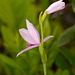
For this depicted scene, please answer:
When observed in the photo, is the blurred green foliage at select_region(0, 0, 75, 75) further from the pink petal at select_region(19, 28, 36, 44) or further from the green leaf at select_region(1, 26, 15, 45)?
the pink petal at select_region(19, 28, 36, 44)

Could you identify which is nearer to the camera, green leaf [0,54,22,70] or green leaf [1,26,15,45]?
green leaf [0,54,22,70]

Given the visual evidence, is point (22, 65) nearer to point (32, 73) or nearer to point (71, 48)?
point (32, 73)

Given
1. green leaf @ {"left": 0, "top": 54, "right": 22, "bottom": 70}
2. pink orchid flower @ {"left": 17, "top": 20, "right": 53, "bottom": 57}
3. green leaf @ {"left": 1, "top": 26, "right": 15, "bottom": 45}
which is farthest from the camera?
green leaf @ {"left": 1, "top": 26, "right": 15, "bottom": 45}

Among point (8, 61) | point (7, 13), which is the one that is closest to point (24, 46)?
point (8, 61)

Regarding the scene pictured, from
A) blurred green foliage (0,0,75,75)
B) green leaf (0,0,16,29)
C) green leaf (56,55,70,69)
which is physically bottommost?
green leaf (56,55,70,69)

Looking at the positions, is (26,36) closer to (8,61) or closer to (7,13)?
(8,61)

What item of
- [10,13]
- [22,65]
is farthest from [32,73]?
[10,13]

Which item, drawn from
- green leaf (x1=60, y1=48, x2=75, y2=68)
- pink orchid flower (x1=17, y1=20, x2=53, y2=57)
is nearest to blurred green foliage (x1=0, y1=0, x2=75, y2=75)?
green leaf (x1=60, y1=48, x2=75, y2=68)

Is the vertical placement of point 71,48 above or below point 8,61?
below
